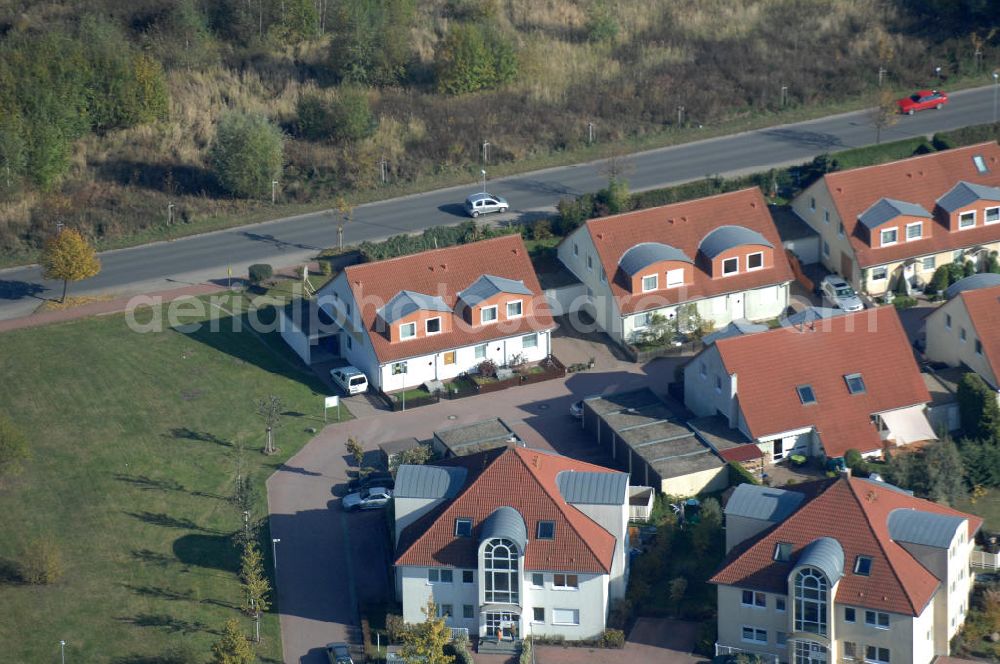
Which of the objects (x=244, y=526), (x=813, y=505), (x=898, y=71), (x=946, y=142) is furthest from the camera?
(x=898, y=71)

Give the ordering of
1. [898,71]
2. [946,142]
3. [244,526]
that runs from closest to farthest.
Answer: [244,526] < [946,142] < [898,71]

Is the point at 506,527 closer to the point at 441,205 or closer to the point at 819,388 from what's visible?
the point at 819,388

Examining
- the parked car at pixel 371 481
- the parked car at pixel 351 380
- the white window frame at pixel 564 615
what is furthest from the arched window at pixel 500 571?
the parked car at pixel 351 380

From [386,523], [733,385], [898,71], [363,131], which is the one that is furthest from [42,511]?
[898,71]

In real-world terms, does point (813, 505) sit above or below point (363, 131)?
below

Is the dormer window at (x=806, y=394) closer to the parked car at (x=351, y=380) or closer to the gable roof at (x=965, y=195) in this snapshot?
the gable roof at (x=965, y=195)

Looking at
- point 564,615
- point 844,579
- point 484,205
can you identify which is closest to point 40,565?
point 564,615

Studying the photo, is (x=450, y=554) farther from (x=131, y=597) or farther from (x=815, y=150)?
(x=815, y=150)
